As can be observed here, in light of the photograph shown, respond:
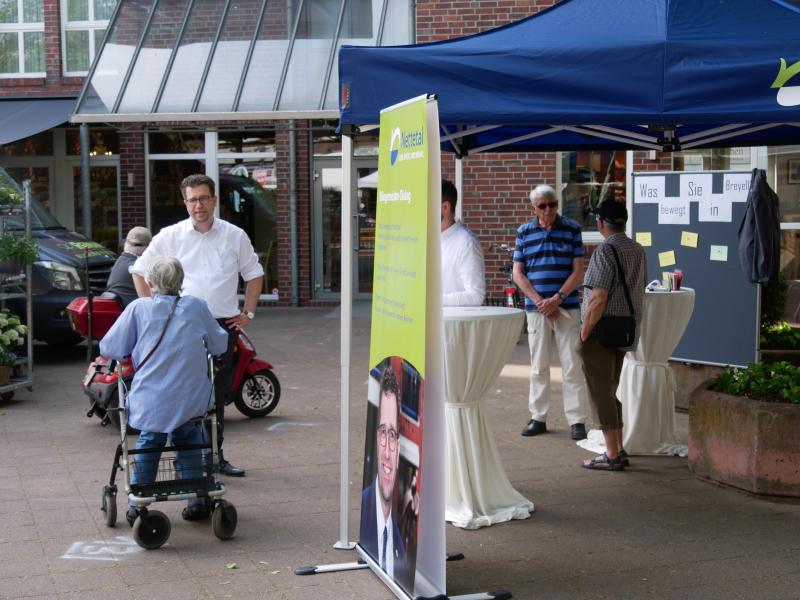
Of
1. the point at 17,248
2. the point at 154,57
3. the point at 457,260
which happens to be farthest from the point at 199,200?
the point at 154,57

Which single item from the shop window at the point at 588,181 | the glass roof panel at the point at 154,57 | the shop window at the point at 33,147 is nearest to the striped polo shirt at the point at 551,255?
the shop window at the point at 588,181

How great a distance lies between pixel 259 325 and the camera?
15727 mm

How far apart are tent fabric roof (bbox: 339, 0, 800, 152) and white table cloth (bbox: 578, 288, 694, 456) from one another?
2541 mm

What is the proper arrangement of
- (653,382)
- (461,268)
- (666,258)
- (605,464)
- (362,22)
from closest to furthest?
1. (461,268)
2. (605,464)
3. (653,382)
4. (666,258)
5. (362,22)

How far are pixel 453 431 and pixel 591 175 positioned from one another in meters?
9.65

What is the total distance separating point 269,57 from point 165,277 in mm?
10410

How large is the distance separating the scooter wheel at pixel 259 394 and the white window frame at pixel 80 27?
11557 millimetres

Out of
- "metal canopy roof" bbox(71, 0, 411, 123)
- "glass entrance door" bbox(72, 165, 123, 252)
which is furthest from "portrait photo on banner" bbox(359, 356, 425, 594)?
"glass entrance door" bbox(72, 165, 123, 252)

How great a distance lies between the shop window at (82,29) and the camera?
1912 cm

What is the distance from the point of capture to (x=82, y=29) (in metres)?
19.2

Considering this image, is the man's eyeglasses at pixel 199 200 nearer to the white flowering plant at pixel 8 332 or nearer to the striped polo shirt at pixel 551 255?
the striped polo shirt at pixel 551 255

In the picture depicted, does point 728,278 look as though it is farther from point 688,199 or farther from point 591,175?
point 591,175

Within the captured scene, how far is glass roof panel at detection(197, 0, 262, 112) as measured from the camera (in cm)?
1513

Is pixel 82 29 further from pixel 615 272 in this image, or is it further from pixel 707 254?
pixel 615 272
